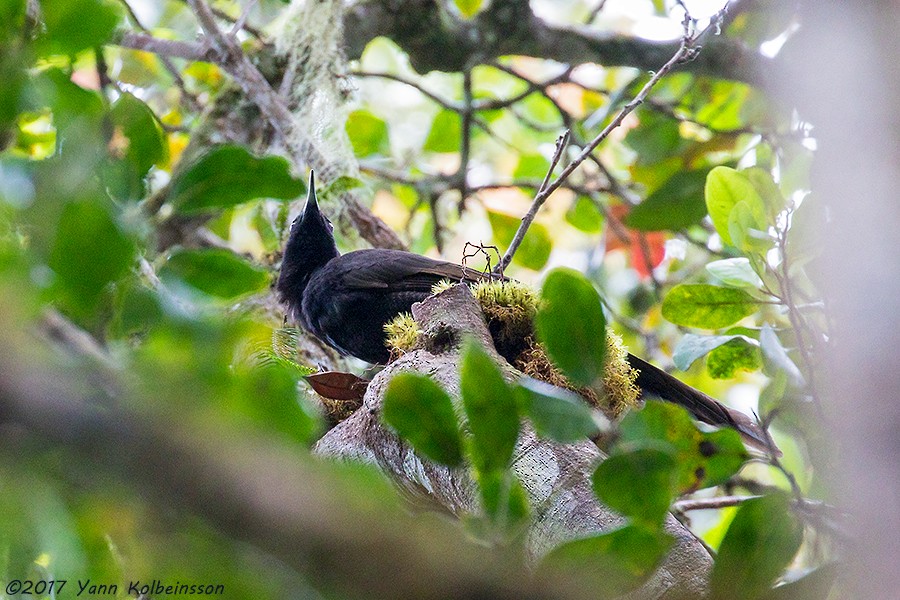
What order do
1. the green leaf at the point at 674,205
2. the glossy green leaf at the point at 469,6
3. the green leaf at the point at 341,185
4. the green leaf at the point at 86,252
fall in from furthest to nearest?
the glossy green leaf at the point at 469,6 < the green leaf at the point at 674,205 < the green leaf at the point at 341,185 < the green leaf at the point at 86,252

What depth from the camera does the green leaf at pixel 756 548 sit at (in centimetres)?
95

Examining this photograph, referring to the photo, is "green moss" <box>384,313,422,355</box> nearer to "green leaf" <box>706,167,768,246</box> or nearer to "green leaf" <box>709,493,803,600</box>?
"green leaf" <box>706,167,768,246</box>

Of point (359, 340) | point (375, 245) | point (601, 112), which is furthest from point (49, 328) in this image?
point (601, 112)

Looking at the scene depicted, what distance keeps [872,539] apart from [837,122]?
46cm

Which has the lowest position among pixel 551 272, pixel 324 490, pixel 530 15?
pixel 324 490

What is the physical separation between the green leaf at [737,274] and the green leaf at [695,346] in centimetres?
17

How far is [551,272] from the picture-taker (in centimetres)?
122

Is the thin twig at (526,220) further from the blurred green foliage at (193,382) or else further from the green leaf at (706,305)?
the blurred green foliage at (193,382)

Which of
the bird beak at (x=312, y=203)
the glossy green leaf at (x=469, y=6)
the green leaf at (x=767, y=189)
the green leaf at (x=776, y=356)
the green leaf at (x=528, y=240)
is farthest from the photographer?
the green leaf at (x=528, y=240)

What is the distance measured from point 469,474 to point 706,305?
4.88 ft

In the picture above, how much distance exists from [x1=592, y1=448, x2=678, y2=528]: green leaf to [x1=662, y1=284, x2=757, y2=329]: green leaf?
70.1 inches

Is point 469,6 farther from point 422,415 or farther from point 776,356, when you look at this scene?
point 422,415

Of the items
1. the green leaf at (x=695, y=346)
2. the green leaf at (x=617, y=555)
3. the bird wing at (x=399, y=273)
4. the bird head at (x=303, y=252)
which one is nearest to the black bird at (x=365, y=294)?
the bird wing at (x=399, y=273)

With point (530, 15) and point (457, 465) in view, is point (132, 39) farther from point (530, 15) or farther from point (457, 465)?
point (457, 465)
